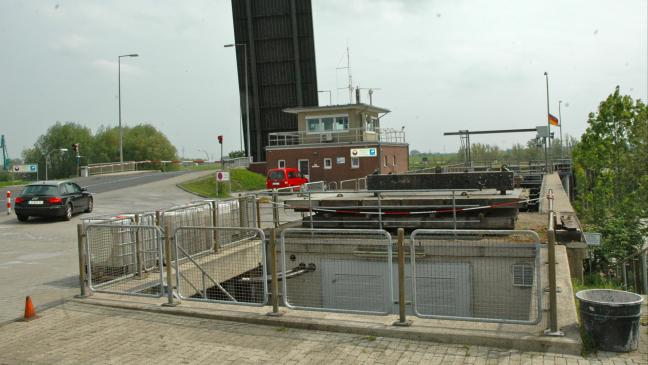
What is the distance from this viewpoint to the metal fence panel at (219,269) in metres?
10.3

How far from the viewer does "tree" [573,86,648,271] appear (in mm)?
28562

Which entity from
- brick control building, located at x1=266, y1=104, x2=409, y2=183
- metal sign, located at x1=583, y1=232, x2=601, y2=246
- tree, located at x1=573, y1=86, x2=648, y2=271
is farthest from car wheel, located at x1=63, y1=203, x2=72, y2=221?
brick control building, located at x1=266, y1=104, x2=409, y2=183

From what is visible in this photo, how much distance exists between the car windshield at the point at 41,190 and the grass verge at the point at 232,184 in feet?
43.8

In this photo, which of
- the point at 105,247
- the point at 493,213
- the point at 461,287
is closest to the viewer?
the point at 461,287

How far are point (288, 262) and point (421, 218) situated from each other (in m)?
3.73

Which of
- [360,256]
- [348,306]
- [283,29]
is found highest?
[283,29]

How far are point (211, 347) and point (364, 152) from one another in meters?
37.0

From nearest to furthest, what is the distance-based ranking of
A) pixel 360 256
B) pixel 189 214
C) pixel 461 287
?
pixel 461 287 → pixel 360 256 → pixel 189 214

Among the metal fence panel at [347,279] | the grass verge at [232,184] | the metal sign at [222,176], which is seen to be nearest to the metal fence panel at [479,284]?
the metal fence panel at [347,279]

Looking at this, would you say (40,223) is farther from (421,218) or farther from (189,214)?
(421,218)

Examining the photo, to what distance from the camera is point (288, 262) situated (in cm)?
1277

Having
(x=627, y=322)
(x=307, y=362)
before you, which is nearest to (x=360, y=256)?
(x=307, y=362)

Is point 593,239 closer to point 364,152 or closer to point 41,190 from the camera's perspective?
point 41,190

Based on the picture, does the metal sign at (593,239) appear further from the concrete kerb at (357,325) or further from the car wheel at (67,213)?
the car wheel at (67,213)
